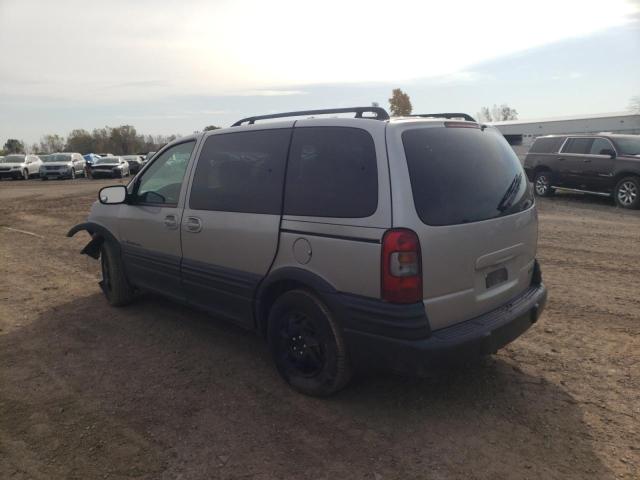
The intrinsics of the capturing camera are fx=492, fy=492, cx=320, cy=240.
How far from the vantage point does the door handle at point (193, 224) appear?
4.01m

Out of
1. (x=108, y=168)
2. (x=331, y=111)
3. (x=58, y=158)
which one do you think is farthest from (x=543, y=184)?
(x=58, y=158)

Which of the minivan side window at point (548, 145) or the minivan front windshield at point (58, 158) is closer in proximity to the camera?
the minivan side window at point (548, 145)

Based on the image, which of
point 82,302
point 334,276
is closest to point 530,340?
point 334,276

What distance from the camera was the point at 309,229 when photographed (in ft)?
10.4

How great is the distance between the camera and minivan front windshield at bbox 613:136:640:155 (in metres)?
12.2

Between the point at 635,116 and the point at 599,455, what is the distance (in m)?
46.8

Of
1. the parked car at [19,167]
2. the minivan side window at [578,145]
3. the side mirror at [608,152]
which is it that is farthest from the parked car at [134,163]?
the side mirror at [608,152]

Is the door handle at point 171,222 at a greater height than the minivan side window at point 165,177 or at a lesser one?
lesser

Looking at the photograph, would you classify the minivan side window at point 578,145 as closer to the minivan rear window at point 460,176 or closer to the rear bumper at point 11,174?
the minivan rear window at point 460,176

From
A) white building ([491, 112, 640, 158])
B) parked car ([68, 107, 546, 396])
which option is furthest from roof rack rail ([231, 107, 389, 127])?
white building ([491, 112, 640, 158])

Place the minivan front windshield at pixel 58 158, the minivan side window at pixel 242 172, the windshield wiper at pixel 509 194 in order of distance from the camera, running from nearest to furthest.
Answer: the windshield wiper at pixel 509 194 → the minivan side window at pixel 242 172 → the minivan front windshield at pixel 58 158

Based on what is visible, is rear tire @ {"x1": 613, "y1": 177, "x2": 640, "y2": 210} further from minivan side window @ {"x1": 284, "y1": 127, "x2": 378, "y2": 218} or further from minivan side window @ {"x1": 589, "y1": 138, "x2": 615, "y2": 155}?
minivan side window @ {"x1": 284, "y1": 127, "x2": 378, "y2": 218}

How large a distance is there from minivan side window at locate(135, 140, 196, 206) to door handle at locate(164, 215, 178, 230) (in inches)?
4.7

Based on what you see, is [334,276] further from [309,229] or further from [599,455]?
[599,455]
